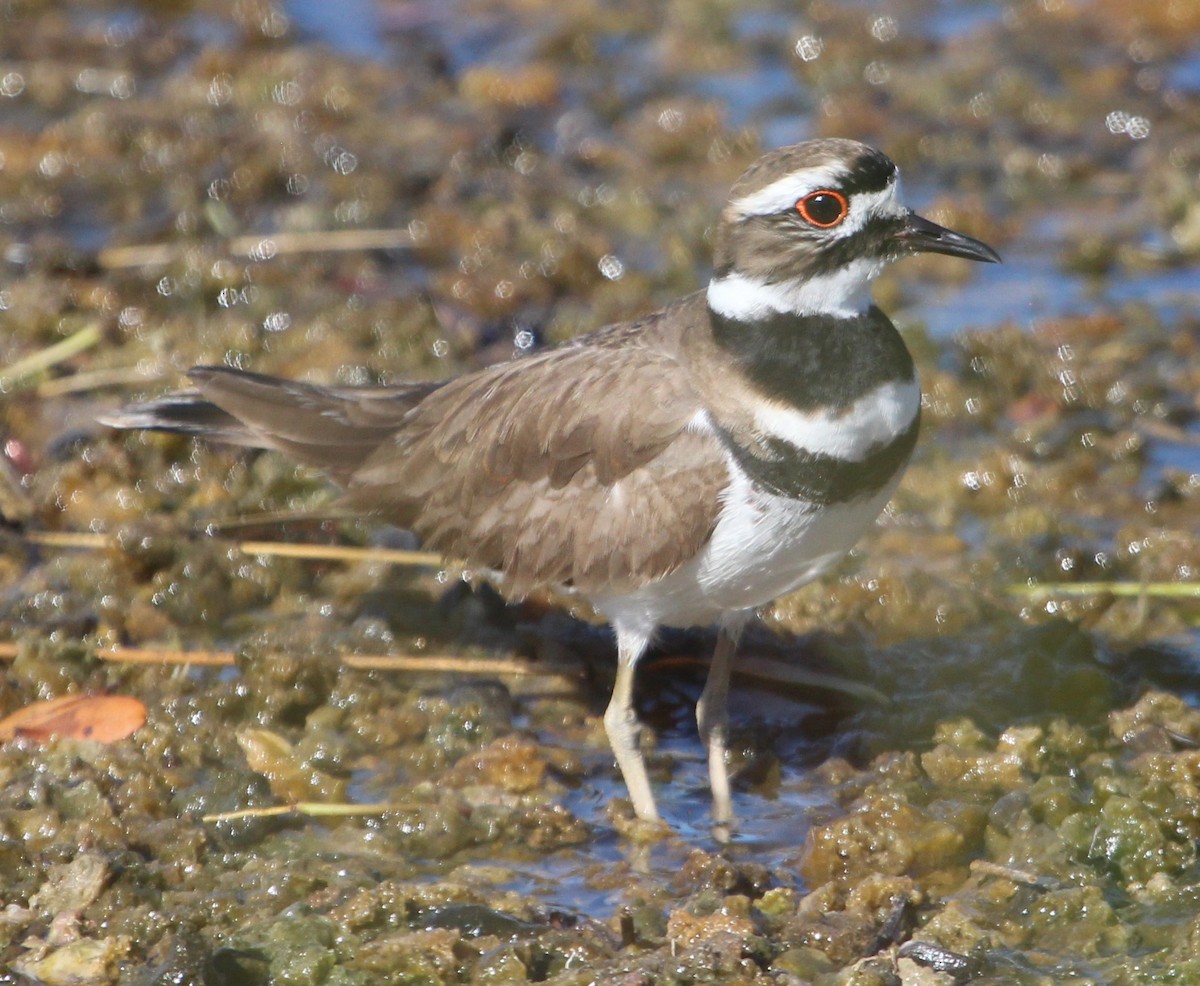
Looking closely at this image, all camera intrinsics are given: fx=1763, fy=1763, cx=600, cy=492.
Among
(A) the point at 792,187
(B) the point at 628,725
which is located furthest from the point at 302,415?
(A) the point at 792,187

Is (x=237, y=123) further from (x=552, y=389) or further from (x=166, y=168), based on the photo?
(x=552, y=389)

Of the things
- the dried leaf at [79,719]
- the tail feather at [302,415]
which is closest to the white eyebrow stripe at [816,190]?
the tail feather at [302,415]

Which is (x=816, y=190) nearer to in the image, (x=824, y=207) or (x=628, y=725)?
(x=824, y=207)

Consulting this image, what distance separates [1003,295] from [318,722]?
4.25 metres

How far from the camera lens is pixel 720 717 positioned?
5832mm

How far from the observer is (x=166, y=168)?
9297mm

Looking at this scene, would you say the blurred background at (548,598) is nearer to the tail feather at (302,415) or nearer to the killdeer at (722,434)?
the tail feather at (302,415)

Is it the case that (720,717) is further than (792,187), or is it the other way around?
(720,717)

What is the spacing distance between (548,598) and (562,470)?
116 centimetres

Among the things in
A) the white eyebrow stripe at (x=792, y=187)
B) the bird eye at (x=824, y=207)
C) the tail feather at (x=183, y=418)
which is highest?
the white eyebrow stripe at (x=792, y=187)

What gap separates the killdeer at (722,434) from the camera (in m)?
5.12

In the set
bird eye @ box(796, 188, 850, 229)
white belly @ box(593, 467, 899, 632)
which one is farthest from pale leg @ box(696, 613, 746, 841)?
bird eye @ box(796, 188, 850, 229)

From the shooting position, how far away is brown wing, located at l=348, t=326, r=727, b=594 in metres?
5.27

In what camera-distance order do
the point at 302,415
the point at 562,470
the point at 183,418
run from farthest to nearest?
the point at 183,418, the point at 302,415, the point at 562,470
